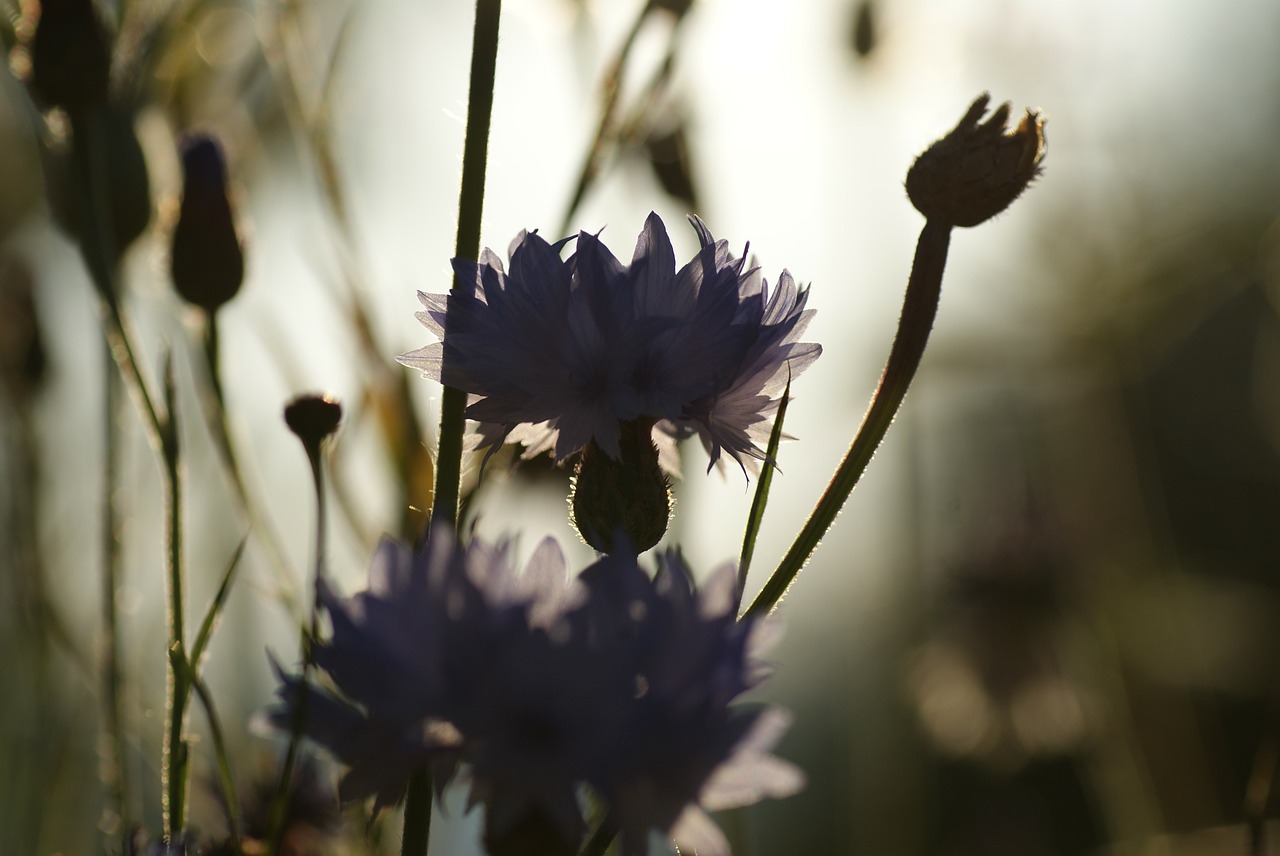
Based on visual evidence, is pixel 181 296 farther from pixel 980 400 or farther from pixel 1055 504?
pixel 980 400

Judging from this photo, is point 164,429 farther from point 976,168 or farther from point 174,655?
point 976,168

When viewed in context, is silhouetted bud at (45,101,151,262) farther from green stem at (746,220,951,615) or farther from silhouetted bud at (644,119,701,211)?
green stem at (746,220,951,615)

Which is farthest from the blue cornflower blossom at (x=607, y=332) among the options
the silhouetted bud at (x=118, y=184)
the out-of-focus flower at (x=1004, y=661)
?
the out-of-focus flower at (x=1004, y=661)

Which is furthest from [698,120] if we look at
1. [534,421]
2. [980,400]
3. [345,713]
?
[980,400]

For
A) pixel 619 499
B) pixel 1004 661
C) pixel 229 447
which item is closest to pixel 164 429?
pixel 229 447

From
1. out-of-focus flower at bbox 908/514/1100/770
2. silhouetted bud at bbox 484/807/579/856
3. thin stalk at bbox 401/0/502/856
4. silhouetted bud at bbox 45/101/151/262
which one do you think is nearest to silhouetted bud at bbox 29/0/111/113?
silhouetted bud at bbox 45/101/151/262

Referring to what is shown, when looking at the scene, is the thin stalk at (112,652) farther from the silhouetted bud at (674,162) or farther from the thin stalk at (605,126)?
the silhouetted bud at (674,162)
